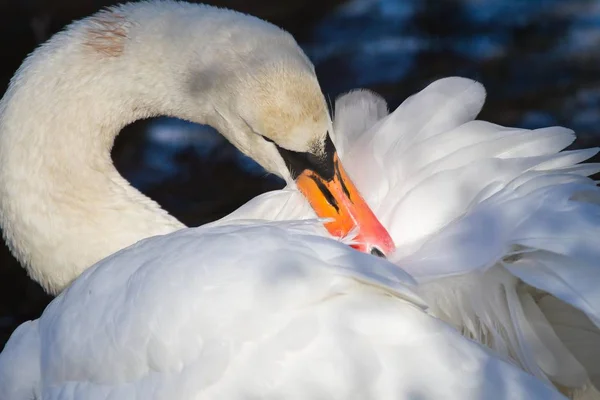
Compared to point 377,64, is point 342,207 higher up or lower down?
higher up

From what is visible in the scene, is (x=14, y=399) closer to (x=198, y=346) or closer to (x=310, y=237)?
(x=198, y=346)

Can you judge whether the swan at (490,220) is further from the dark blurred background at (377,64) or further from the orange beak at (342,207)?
the dark blurred background at (377,64)

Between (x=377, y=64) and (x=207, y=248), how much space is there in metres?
4.83

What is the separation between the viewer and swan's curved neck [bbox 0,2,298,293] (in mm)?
3330

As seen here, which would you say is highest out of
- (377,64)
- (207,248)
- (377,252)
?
(207,248)

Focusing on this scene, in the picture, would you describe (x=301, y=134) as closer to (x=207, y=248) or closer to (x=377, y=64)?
(x=207, y=248)

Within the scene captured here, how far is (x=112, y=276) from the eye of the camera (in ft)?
8.59

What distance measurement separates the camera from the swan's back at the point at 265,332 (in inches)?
87.0

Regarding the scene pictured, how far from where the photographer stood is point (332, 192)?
10.0 feet

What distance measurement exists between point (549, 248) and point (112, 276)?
3.36 feet

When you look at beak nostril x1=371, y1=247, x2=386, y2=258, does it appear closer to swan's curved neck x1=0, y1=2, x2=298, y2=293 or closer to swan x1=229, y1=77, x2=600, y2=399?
swan x1=229, y1=77, x2=600, y2=399

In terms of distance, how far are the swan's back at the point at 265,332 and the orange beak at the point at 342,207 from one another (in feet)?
0.84

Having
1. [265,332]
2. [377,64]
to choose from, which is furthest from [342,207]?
[377,64]

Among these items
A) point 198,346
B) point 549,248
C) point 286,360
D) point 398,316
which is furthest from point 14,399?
point 549,248
